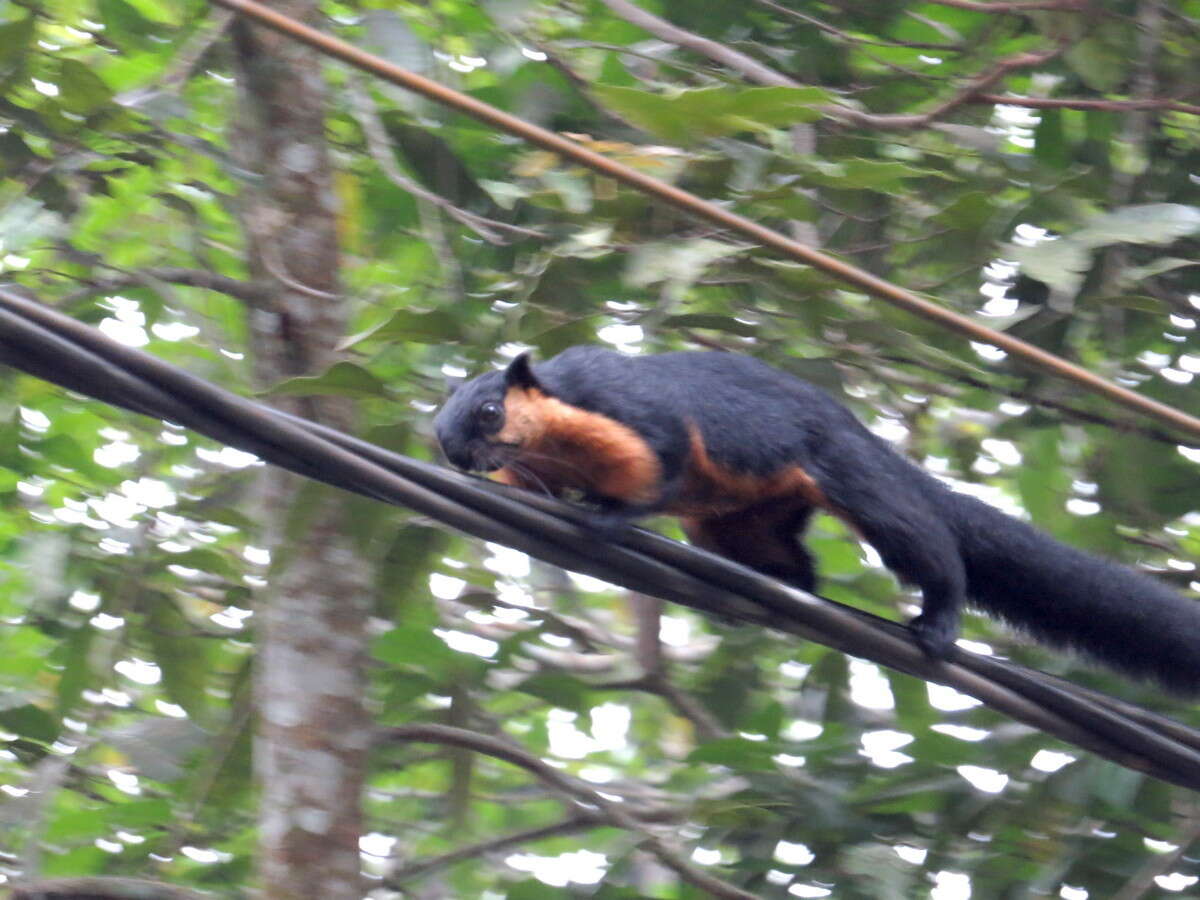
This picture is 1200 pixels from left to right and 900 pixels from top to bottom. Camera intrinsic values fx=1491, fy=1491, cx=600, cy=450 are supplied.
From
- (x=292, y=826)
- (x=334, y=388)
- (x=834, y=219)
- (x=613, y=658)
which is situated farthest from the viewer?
(x=613, y=658)

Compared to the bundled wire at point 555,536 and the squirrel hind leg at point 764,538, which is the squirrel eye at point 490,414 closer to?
the bundled wire at point 555,536

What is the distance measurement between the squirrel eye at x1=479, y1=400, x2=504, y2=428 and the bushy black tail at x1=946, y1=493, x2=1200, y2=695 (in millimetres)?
1093

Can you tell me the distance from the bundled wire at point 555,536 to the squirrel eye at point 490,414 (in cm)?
51

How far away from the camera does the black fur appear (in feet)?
9.79

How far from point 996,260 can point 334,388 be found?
1.66 m

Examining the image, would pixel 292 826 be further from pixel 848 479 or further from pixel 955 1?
pixel 955 1

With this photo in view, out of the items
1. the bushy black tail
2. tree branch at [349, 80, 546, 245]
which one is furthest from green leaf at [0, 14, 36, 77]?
the bushy black tail

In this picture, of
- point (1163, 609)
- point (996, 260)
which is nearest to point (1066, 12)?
point (996, 260)

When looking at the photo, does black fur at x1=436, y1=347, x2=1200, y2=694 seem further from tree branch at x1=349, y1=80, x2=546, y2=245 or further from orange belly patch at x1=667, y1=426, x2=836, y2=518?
tree branch at x1=349, y1=80, x2=546, y2=245

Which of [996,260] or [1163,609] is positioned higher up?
[996,260]

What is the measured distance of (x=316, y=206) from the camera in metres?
3.66

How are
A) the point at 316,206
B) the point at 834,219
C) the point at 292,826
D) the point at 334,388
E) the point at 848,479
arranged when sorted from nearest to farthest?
the point at 334,388 → the point at 848,479 → the point at 292,826 → the point at 316,206 → the point at 834,219

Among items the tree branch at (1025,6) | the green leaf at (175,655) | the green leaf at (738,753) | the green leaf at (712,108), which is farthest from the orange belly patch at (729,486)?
the green leaf at (175,655)

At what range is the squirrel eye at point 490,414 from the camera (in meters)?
2.87
